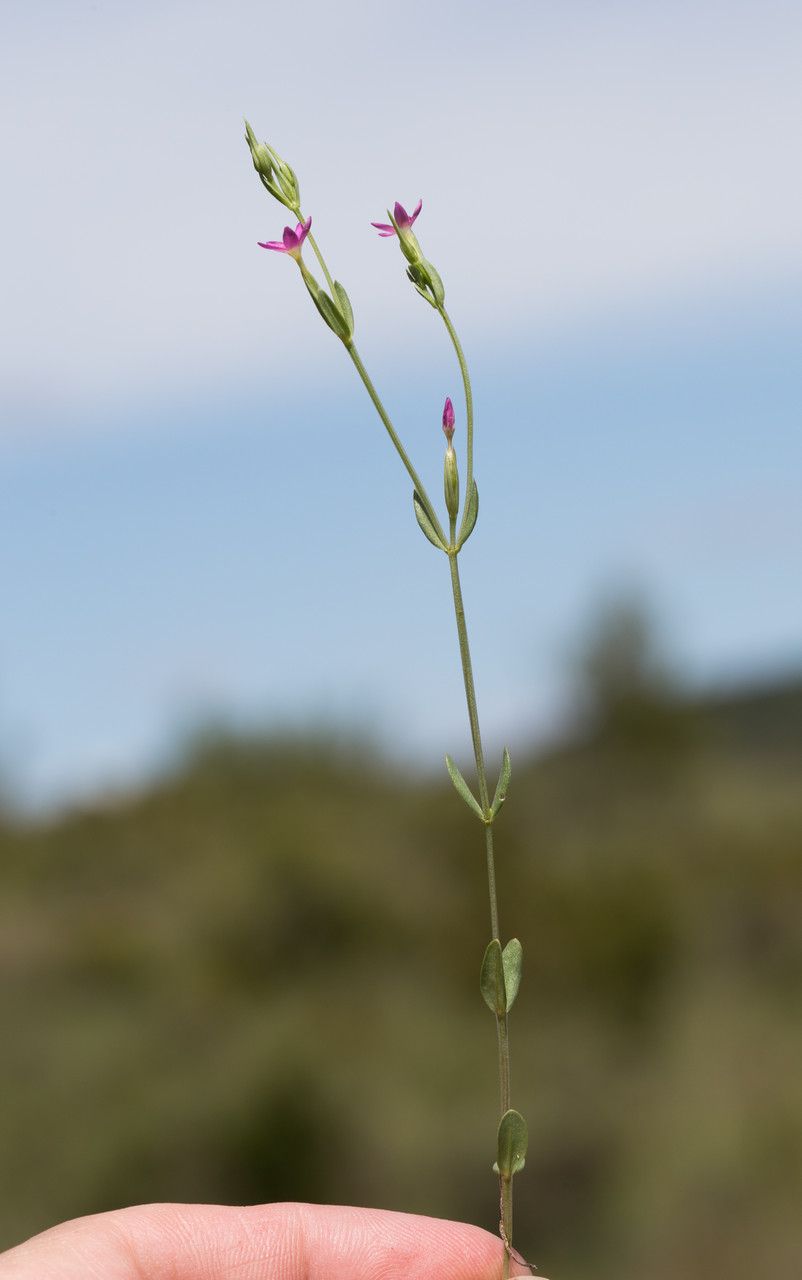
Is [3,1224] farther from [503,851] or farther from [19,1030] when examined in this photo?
[503,851]

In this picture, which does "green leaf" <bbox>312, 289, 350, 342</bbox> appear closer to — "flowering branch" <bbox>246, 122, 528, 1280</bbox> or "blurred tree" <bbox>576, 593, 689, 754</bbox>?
"flowering branch" <bbox>246, 122, 528, 1280</bbox>

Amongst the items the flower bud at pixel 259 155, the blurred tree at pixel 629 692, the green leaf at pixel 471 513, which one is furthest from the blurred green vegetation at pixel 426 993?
the flower bud at pixel 259 155

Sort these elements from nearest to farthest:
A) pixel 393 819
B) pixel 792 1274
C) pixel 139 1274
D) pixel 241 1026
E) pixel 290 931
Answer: pixel 139 1274 < pixel 792 1274 < pixel 241 1026 < pixel 290 931 < pixel 393 819

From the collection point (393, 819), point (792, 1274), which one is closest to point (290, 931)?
point (393, 819)

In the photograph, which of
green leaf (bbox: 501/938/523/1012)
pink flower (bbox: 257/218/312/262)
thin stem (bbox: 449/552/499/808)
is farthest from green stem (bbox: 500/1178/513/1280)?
pink flower (bbox: 257/218/312/262)

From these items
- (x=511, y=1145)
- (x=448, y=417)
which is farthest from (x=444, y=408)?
(x=511, y=1145)

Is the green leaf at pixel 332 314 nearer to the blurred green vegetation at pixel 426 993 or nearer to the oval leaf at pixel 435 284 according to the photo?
the oval leaf at pixel 435 284

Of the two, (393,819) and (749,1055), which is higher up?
(393,819)

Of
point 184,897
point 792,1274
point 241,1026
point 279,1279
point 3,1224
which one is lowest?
point 792,1274
